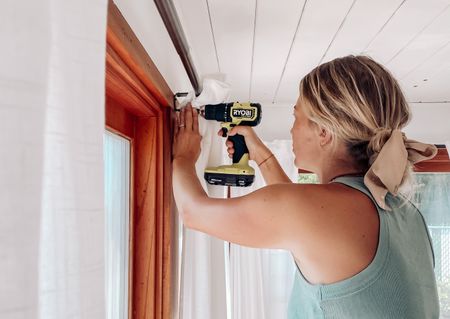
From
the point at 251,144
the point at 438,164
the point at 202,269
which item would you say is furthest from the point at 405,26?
the point at 438,164

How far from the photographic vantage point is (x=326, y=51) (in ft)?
5.98

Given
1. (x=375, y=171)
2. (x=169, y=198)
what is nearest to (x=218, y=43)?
(x=169, y=198)

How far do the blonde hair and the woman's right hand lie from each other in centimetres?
30

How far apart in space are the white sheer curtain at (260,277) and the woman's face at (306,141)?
Answer: 100cm

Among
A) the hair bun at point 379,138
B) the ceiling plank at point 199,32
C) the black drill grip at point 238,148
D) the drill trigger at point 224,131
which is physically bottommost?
the hair bun at point 379,138

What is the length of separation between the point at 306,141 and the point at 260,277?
1.37 metres

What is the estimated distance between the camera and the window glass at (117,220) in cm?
102

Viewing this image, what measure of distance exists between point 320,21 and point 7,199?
4.80ft

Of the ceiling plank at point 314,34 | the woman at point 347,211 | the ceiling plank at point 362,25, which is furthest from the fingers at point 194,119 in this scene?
the ceiling plank at point 362,25

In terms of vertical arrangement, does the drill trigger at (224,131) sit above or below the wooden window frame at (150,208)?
above

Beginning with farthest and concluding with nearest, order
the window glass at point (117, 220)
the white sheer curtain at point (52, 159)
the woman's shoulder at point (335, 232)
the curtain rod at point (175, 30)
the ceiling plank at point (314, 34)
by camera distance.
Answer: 1. the ceiling plank at point (314, 34)
2. the curtain rod at point (175, 30)
3. the window glass at point (117, 220)
4. the woman's shoulder at point (335, 232)
5. the white sheer curtain at point (52, 159)

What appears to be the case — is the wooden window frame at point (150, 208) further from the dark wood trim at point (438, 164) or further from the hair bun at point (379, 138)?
the dark wood trim at point (438, 164)

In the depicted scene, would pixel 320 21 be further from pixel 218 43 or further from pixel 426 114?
pixel 426 114

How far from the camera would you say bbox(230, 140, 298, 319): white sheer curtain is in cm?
211
